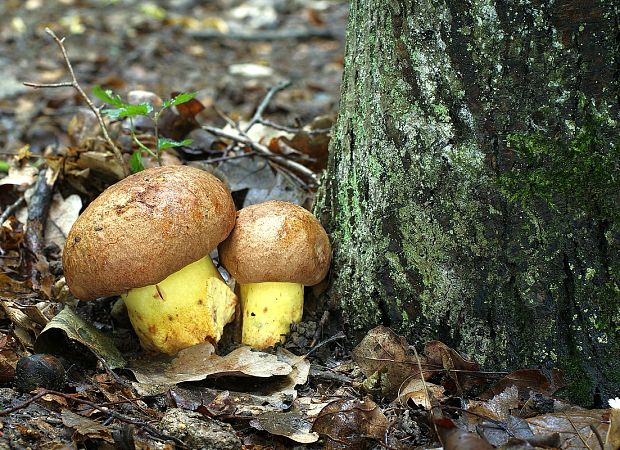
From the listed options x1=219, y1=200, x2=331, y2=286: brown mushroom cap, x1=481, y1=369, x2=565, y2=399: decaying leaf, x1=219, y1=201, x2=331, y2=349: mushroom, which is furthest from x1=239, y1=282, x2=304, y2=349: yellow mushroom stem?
x1=481, y1=369, x2=565, y2=399: decaying leaf

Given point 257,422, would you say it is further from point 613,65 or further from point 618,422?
point 613,65

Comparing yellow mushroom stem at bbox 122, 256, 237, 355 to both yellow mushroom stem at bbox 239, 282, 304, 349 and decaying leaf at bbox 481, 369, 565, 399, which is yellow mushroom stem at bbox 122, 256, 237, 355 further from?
decaying leaf at bbox 481, 369, 565, 399

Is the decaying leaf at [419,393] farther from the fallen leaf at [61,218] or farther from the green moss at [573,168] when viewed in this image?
the fallen leaf at [61,218]

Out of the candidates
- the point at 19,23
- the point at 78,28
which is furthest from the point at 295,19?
the point at 19,23

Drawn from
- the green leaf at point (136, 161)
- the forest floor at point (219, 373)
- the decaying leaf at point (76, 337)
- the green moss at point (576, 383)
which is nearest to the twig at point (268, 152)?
the forest floor at point (219, 373)

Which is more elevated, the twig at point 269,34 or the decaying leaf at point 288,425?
the decaying leaf at point 288,425

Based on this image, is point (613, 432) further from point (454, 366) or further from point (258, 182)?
point (258, 182)
